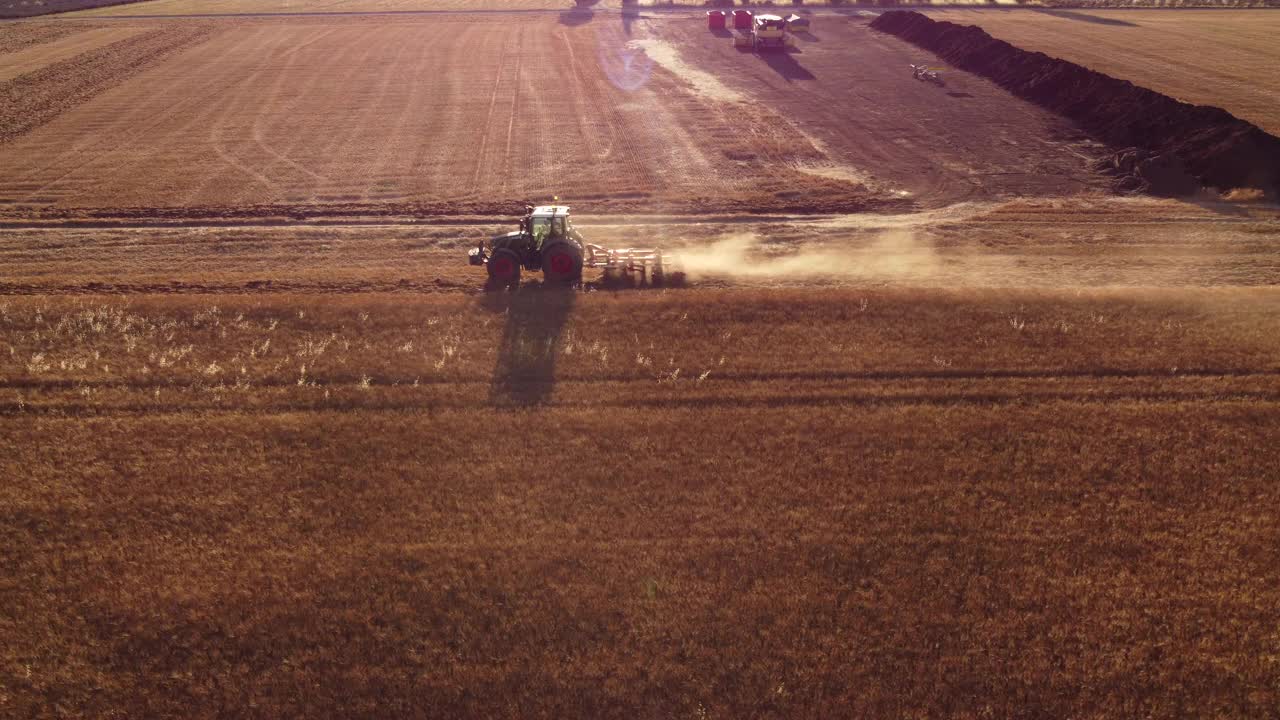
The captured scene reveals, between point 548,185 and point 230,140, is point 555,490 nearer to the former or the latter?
point 548,185

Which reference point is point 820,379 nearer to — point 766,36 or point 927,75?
point 927,75

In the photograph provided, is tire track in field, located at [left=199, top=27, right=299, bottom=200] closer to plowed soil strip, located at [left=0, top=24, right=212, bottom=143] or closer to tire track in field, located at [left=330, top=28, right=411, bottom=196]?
tire track in field, located at [left=330, top=28, right=411, bottom=196]

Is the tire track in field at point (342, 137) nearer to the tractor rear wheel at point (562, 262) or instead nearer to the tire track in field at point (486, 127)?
the tire track in field at point (486, 127)

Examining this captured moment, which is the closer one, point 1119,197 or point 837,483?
point 837,483

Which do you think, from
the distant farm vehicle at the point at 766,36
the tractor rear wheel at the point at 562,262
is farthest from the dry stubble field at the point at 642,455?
the distant farm vehicle at the point at 766,36

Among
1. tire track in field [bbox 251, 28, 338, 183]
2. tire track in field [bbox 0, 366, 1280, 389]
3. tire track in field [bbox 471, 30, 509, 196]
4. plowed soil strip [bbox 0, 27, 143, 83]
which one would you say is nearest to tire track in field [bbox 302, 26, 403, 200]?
tire track in field [bbox 251, 28, 338, 183]

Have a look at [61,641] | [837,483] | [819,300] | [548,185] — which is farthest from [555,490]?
[548,185]
